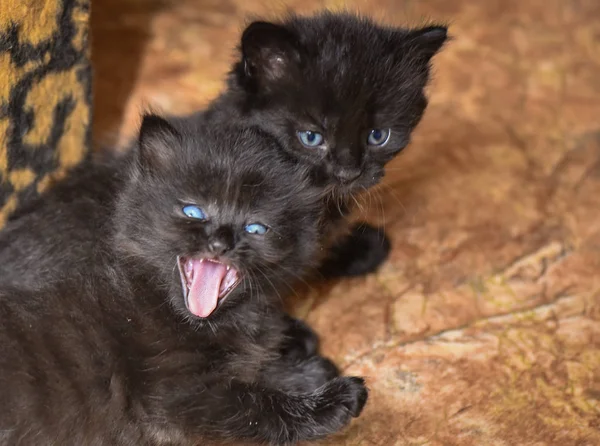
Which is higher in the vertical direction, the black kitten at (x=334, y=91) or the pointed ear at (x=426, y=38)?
the pointed ear at (x=426, y=38)

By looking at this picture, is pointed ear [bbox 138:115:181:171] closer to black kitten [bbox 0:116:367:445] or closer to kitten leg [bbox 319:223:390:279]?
black kitten [bbox 0:116:367:445]

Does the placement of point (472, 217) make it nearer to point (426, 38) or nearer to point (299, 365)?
point (426, 38)

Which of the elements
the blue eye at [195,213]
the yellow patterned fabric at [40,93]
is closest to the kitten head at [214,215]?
the blue eye at [195,213]

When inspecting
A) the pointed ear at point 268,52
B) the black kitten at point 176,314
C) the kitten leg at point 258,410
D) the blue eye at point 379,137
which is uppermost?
the pointed ear at point 268,52

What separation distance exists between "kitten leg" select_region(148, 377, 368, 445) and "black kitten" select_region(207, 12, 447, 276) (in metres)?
0.56

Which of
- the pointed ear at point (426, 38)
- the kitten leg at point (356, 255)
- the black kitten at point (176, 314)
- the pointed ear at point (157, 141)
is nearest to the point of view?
the black kitten at point (176, 314)

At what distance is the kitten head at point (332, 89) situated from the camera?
230 cm

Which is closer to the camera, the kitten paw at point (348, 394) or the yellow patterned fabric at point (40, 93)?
the kitten paw at point (348, 394)

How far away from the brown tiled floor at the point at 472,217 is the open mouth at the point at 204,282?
1.76ft

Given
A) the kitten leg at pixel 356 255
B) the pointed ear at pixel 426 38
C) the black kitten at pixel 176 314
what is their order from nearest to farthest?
the black kitten at pixel 176 314 < the pointed ear at pixel 426 38 < the kitten leg at pixel 356 255

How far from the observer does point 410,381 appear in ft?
7.91

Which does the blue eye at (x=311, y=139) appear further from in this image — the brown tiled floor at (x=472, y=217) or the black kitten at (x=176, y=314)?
the brown tiled floor at (x=472, y=217)

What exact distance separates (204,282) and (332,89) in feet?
2.19

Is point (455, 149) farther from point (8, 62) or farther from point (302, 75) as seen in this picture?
point (8, 62)
